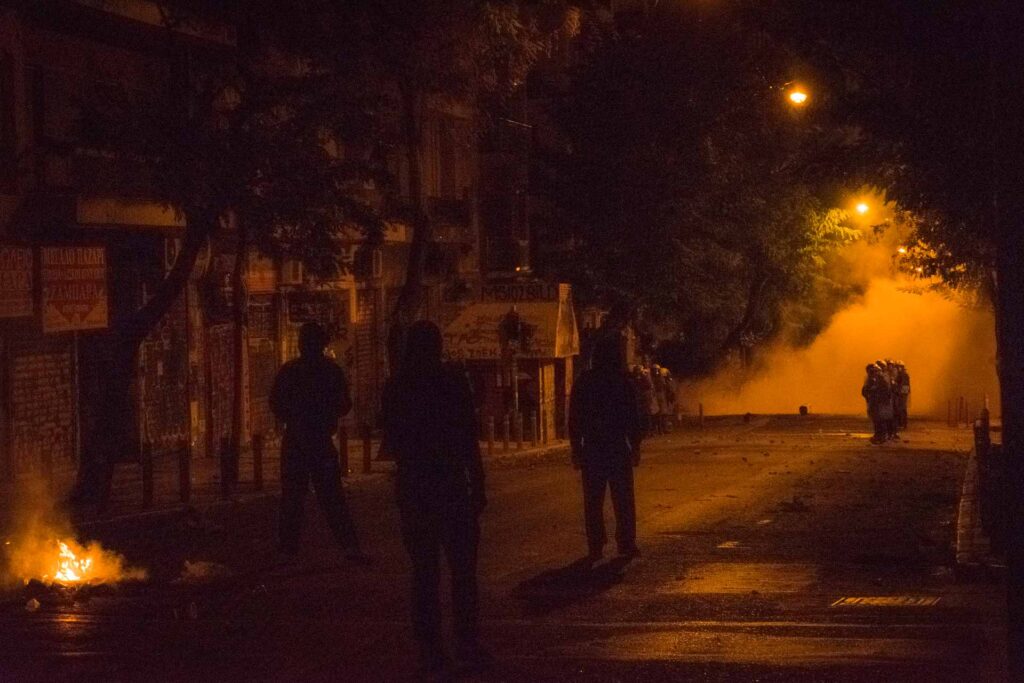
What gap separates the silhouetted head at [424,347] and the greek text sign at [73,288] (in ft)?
48.8

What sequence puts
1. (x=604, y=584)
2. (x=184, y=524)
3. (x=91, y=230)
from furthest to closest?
(x=91, y=230) → (x=184, y=524) → (x=604, y=584)

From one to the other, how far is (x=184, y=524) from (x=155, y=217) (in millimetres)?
9742

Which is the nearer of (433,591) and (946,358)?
(433,591)

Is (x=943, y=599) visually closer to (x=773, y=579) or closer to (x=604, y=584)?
(x=773, y=579)

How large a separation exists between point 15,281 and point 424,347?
14.6m

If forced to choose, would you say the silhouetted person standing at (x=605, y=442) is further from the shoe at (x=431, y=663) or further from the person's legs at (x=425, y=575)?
the shoe at (x=431, y=663)

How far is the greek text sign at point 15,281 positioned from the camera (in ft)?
71.1

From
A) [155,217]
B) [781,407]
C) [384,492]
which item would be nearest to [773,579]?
[384,492]

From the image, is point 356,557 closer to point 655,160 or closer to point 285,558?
point 285,558

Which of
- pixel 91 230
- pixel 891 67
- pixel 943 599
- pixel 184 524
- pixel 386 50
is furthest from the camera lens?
pixel 91 230

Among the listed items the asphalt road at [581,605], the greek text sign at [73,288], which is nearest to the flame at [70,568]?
the asphalt road at [581,605]

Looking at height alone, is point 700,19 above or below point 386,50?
above

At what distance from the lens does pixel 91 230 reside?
25.3 metres

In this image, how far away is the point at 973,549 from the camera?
1277 centimetres
